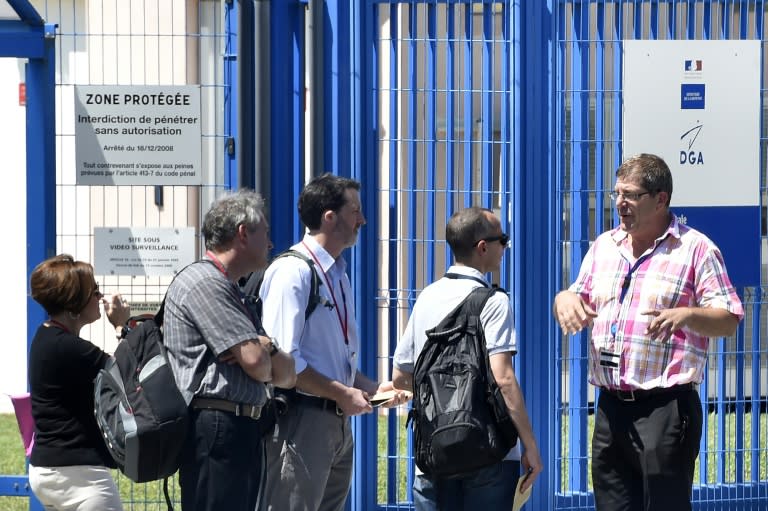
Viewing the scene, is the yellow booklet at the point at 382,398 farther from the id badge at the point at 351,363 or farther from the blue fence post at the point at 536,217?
the blue fence post at the point at 536,217

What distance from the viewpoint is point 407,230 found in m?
5.81

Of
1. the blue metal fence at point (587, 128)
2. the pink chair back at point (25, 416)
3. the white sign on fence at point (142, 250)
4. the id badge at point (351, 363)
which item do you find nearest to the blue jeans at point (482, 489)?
the id badge at point (351, 363)

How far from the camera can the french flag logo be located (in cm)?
574

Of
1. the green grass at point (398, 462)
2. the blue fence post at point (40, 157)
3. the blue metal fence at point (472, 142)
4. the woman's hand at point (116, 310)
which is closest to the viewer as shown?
the woman's hand at point (116, 310)

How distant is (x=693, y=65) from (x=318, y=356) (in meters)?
2.71


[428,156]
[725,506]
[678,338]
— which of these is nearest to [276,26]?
[428,156]

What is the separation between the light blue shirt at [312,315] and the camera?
4207 millimetres

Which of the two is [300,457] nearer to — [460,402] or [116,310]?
[460,402]

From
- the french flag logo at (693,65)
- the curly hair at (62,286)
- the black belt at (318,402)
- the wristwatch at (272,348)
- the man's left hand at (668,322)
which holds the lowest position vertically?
the black belt at (318,402)

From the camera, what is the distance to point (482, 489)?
3957mm

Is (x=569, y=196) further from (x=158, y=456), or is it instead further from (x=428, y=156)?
(x=158, y=456)

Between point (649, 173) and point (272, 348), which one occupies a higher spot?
point (649, 173)

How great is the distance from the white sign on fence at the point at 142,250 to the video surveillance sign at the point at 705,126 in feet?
7.61

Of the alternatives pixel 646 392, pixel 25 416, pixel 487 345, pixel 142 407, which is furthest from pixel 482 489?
pixel 25 416
